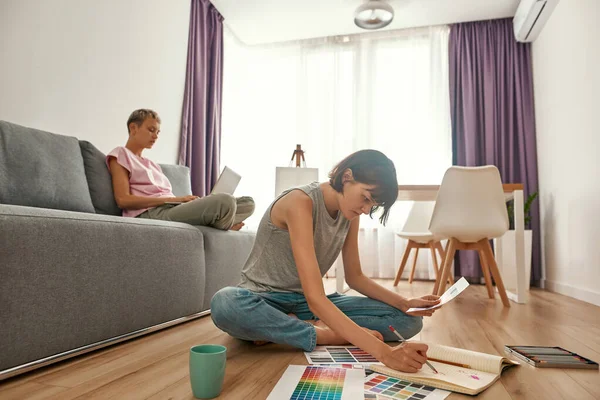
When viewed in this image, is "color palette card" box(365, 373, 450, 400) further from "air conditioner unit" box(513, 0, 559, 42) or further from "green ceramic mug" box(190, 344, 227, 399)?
"air conditioner unit" box(513, 0, 559, 42)

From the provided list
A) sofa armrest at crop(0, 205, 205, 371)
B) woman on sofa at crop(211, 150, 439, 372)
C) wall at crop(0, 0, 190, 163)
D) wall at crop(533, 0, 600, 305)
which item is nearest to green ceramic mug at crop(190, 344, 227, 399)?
woman on sofa at crop(211, 150, 439, 372)

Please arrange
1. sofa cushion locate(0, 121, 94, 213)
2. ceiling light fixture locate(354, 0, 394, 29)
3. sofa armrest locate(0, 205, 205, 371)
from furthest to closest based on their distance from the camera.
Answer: ceiling light fixture locate(354, 0, 394, 29), sofa cushion locate(0, 121, 94, 213), sofa armrest locate(0, 205, 205, 371)

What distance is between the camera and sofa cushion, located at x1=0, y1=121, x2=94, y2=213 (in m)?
1.64

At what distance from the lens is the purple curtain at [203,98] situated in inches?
152

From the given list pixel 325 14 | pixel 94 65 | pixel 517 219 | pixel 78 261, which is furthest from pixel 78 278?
pixel 325 14

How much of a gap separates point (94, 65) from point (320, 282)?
229cm

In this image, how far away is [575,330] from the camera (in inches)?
70.2

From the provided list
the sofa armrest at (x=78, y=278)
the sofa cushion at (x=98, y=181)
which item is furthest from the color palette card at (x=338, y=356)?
the sofa cushion at (x=98, y=181)

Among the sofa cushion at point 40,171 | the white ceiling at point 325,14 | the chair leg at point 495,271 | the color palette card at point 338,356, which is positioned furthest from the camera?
the white ceiling at point 325,14

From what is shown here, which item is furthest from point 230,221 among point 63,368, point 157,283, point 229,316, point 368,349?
point 368,349

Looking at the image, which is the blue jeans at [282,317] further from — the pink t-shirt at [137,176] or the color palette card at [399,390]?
the pink t-shirt at [137,176]

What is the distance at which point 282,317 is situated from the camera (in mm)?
1286

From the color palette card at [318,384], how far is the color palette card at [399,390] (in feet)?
0.08

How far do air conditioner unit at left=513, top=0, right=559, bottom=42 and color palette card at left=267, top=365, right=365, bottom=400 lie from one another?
343 centimetres
